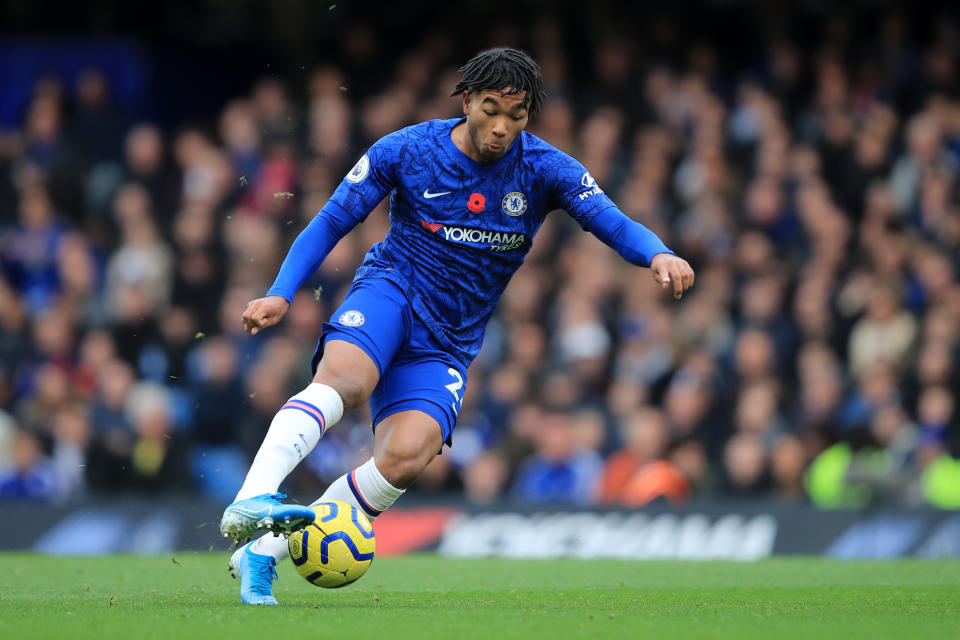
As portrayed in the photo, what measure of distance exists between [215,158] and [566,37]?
4452mm

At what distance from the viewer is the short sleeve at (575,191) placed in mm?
6527

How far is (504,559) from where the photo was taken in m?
10.1

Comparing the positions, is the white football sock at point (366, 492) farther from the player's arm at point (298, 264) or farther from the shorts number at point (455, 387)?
the player's arm at point (298, 264)

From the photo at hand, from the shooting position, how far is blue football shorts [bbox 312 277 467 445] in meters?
6.23

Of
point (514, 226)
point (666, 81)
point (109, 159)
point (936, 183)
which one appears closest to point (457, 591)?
point (514, 226)

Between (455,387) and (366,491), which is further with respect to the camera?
(455,387)

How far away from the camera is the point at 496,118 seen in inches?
247

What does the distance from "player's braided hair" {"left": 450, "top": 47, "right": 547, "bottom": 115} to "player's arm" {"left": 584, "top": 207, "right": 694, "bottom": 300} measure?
0.60m

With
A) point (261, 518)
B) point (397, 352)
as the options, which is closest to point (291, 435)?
point (261, 518)

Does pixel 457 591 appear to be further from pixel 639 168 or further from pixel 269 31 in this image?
pixel 269 31

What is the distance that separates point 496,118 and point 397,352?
117 cm

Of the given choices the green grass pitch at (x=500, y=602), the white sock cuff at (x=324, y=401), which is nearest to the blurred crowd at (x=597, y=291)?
the green grass pitch at (x=500, y=602)

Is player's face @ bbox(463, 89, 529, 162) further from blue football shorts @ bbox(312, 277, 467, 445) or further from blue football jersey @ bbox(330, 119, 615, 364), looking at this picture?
blue football shorts @ bbox(312, 277, 467, 445)

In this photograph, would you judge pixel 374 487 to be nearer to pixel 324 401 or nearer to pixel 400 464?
pixel 400 464
